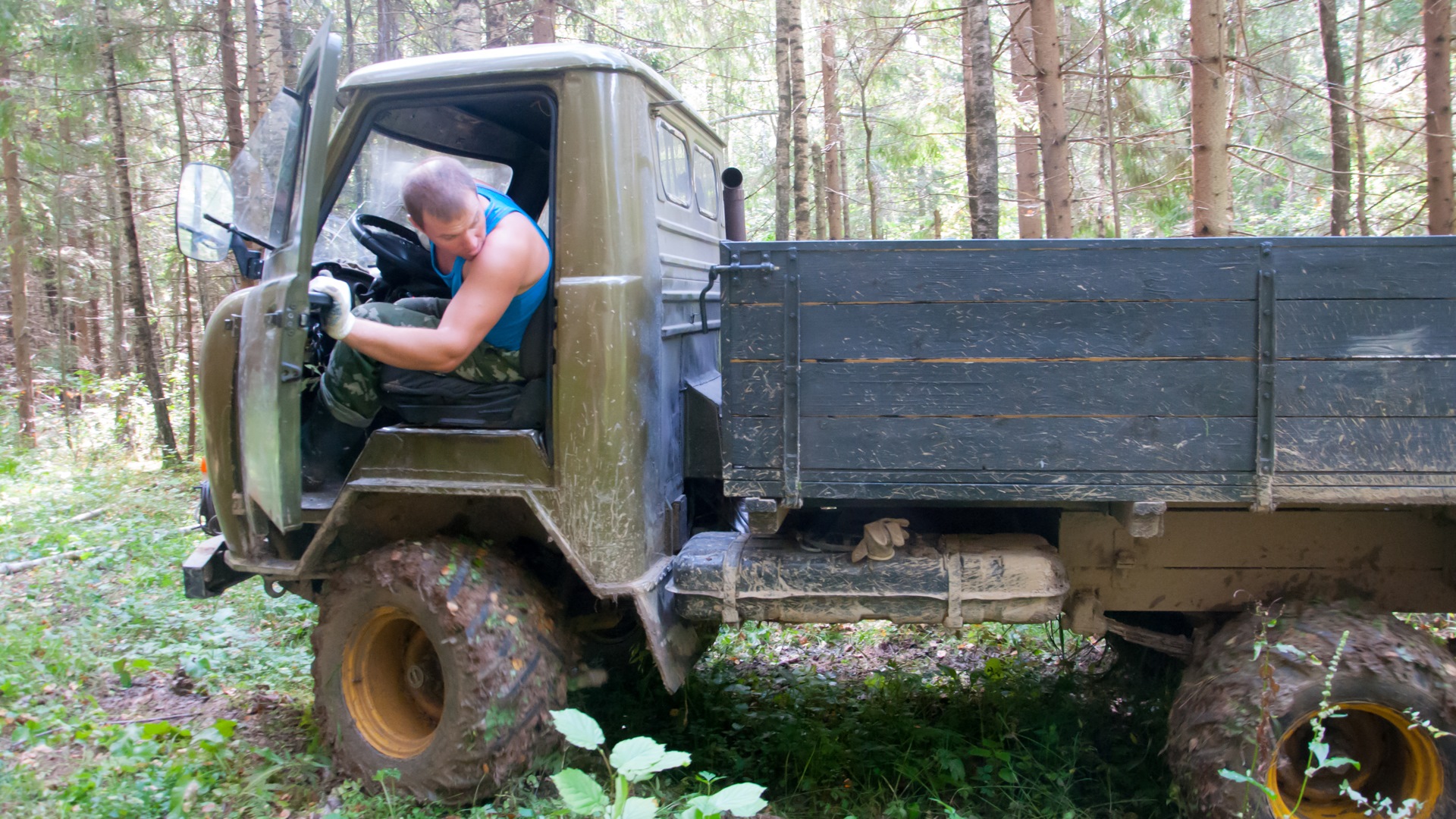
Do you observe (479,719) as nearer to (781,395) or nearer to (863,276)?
(781,395)

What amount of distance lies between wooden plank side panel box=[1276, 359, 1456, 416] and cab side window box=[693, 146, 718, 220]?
2351 millimetres

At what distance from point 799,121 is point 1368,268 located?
234 inches

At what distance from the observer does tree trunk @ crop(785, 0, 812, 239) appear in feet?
25.7

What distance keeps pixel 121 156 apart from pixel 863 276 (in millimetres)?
9709

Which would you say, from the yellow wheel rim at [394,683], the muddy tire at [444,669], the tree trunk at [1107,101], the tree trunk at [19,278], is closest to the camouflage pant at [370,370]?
the muddy tire at [444,669]

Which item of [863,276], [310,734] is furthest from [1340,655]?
[310,734]

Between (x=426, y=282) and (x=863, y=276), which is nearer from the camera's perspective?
(x=863, y=276)

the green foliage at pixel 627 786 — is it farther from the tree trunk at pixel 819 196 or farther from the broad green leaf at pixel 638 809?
the tree trunk at pixel 819 196

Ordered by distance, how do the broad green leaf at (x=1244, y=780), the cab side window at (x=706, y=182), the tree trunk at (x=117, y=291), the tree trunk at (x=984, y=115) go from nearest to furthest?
the broad green leaf at (x=1244, y=780) < the cab side window at (x=706, y=182) < the tree trunk at (x=984, y=115) < the tree trunk at (x=117, y=291)

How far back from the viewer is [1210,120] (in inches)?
190

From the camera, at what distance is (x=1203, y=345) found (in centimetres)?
243

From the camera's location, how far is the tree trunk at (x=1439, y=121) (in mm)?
5238

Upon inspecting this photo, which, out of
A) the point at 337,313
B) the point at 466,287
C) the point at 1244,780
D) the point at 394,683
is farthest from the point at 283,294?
the point at 1244,780

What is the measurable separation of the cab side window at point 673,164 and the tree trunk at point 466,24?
14.8ft
